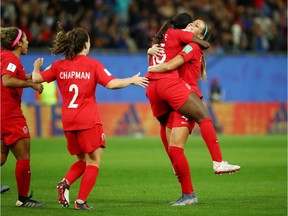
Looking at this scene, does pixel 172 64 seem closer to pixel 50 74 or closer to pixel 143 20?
pixel 50 74

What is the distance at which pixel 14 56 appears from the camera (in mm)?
10578

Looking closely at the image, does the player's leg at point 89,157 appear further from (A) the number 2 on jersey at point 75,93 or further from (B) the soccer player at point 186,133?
(B) the soccer player at point 186,133

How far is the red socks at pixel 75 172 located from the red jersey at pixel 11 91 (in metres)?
1.16

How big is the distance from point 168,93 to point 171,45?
65 cm

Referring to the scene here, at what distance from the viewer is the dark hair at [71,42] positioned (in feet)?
32.5

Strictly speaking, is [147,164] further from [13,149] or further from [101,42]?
[101,42]

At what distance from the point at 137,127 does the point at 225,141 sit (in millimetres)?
3478

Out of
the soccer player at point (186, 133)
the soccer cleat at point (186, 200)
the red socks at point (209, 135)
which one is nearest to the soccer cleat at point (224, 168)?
the soccer player at point (186, 133)

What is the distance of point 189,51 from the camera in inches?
410

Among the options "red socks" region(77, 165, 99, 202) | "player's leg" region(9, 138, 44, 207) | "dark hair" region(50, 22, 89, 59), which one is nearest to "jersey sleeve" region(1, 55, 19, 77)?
"dark hair" region(50, 22, 89, 59)

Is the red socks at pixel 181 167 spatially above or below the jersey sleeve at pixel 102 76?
below

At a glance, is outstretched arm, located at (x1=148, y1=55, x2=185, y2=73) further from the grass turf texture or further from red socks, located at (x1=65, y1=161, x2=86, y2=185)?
the grass turf texture

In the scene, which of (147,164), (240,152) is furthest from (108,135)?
(147,164)

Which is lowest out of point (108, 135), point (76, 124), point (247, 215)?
point (108, 135)
